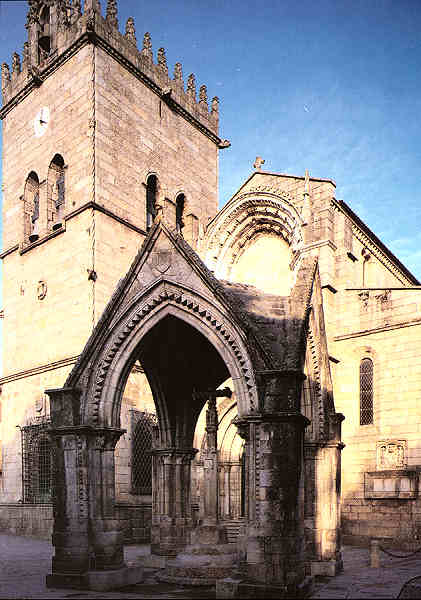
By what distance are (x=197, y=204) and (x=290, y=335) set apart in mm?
20698

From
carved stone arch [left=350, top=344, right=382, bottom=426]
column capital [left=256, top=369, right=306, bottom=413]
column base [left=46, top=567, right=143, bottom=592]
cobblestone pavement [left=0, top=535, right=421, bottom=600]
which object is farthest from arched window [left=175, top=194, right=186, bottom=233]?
column base [left=46, top=567, right=143, bottom=592]

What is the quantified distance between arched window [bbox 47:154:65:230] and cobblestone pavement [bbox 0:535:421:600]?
14.1 m

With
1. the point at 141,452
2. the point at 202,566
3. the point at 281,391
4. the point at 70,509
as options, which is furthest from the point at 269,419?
the point at 141,452

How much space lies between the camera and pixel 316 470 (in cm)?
1351

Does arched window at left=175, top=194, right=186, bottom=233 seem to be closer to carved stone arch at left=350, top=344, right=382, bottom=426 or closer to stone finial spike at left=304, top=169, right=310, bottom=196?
stone finial spike at left=304, top=169, right=310, bottom=196

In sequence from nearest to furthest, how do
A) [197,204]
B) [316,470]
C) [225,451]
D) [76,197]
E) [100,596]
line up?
[100,596] → [316,470] → [225,451] → [76,197] → [197,204]

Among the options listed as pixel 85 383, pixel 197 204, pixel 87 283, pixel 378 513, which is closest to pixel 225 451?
pixel 378 513

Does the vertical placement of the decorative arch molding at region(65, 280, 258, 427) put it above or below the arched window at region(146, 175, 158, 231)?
below

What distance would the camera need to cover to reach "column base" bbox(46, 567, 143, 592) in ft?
37.0

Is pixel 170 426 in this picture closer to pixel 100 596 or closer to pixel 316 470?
pixel 316 470

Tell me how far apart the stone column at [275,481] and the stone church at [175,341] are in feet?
0.11

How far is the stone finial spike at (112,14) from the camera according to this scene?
27359mm

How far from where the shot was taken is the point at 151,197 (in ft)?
96.0

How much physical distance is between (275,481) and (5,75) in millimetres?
27140
